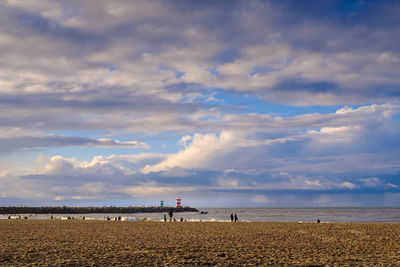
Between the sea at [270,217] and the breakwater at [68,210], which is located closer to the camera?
the sea at [270,217]

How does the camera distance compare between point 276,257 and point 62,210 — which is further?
point 62,210

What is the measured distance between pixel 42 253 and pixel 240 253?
34.0 feet

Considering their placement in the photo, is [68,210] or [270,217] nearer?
[270,217]

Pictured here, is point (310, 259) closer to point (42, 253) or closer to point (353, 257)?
point (353, 257)

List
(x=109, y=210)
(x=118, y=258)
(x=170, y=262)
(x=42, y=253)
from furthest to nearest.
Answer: (x=109, y=210) < (x=42, y=253) < (x=118, y=258) < (x=170, y=262)

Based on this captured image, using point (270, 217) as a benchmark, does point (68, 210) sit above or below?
above

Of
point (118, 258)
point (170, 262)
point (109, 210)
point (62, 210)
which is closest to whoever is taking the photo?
point (170, 262)

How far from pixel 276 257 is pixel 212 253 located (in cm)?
340

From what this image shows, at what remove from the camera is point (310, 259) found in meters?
17.7

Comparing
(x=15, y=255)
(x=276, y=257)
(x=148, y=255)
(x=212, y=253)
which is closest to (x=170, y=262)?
(x=148, y=255)

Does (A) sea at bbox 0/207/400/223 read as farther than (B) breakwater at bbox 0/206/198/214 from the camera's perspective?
No

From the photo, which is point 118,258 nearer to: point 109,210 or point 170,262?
point 170,262

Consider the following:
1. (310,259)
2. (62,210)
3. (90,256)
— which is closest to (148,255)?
(90,256)

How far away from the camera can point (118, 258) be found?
57.6 feet
